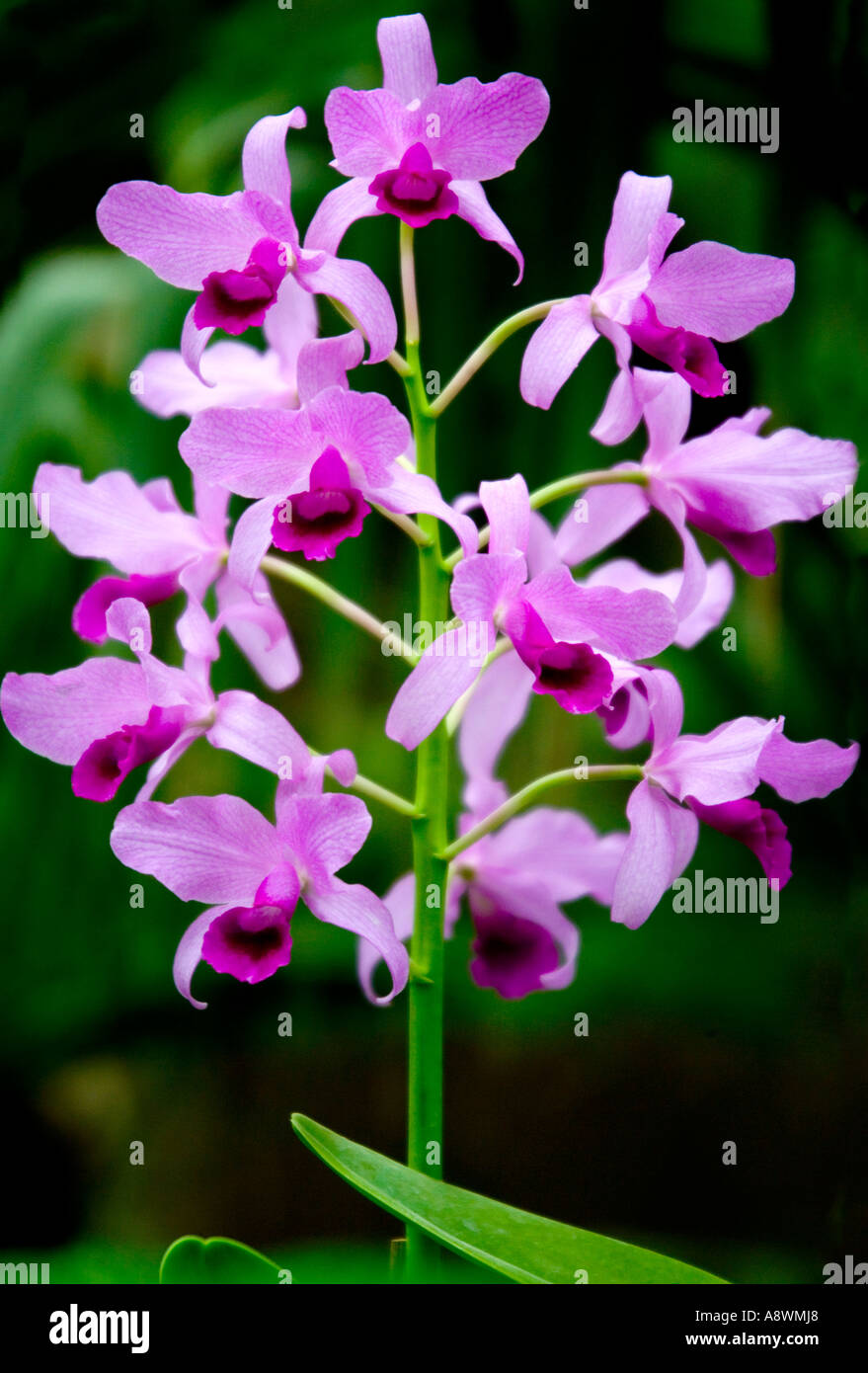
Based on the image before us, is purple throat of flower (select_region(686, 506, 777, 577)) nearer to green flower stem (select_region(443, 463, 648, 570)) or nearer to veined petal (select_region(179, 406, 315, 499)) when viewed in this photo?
green flower stem (select_region(443, 463, 648, 570))

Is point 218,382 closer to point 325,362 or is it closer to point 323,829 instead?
point 325,362

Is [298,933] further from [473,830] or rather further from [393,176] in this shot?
[393,176]

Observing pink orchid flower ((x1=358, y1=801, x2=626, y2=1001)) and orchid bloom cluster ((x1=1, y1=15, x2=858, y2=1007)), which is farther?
pink orchid flower ((x1=358, y1=801, x2=626, y2=1001))

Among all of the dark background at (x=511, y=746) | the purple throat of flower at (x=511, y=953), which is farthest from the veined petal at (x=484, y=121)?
the dark background at (x=511, y=746)

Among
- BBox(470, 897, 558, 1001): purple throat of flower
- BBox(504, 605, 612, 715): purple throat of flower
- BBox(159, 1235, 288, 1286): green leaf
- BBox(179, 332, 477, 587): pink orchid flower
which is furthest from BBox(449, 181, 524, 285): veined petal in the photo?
BBox(159, 1235, 288, 1286): green leaf
